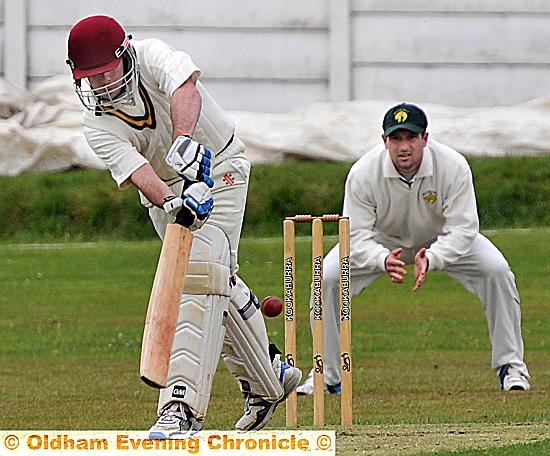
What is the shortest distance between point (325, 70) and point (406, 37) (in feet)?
3.08

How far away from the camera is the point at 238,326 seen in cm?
511

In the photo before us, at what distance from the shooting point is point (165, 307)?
15.1 feet

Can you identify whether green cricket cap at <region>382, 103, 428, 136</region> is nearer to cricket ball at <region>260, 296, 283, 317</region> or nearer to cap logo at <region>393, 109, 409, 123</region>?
cap logo at <region>393, 109, 409, 123</region>

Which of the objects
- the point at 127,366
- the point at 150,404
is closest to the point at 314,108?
the point at 127,366

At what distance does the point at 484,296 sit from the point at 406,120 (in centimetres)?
94

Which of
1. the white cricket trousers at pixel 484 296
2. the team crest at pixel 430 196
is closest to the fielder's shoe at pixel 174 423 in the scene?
the white cricket trousers at pixel 484 296

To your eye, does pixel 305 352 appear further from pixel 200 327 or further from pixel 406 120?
pixel 200 327

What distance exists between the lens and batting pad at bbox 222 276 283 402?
5.11 metres

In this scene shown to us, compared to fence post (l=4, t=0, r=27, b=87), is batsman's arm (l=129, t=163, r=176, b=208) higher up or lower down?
lower down

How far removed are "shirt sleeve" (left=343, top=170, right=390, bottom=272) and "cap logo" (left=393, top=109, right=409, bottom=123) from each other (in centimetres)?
40

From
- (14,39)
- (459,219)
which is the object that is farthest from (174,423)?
(14,39)

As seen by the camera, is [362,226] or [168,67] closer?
[168,67]

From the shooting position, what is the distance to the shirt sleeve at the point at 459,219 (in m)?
7.01

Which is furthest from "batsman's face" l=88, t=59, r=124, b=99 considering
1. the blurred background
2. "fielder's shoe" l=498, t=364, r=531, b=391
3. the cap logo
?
the blurred background
